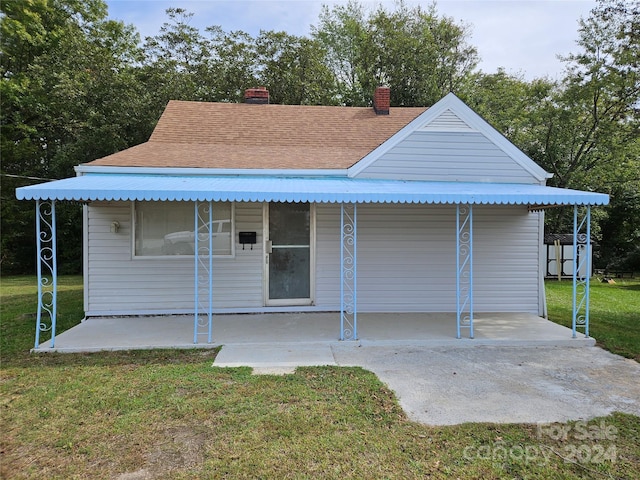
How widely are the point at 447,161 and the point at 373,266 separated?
8.96 ft

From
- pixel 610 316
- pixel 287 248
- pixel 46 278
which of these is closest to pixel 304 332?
pixel 287 248

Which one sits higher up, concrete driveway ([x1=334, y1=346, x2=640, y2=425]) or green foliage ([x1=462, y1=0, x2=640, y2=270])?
green foliage ([x1=462, y1=0, x2=640, y2=270])

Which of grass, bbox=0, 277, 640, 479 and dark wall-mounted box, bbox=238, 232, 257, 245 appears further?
dark wall-mounted box, bbox=238, 232, 257, 245

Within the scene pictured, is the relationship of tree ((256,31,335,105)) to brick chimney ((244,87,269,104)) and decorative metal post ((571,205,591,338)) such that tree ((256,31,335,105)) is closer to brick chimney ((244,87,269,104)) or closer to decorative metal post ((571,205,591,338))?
brick chimney ((244,87,269,104))

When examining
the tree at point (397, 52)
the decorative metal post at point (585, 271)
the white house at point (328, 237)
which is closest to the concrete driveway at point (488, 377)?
the decorative metal post at point (585, 271)

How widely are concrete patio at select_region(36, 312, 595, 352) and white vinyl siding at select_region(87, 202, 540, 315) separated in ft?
1.07

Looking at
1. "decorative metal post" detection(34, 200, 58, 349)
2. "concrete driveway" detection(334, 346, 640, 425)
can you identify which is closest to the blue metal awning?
"decorative metal post" detection(34, 200, 58, 349)

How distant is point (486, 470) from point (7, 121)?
25.4 m

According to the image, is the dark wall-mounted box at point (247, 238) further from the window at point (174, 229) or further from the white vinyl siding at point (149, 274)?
the window at point (174, 229)

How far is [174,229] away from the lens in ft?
27.0

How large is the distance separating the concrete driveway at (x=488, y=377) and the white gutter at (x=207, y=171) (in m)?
3.67

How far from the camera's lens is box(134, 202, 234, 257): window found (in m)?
8.20

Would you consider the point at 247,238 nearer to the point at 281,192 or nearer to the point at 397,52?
the point at 281,192

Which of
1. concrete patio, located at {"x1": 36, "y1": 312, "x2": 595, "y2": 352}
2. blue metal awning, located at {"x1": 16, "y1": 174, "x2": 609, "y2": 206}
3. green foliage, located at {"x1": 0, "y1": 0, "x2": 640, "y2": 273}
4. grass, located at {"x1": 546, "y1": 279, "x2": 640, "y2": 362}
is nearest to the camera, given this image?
blue metal awning, located at {"x1": 16, "y1": 174, "x2": 609, "y2": 206}
